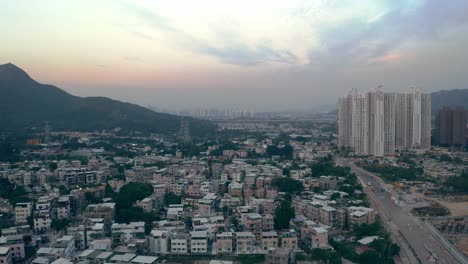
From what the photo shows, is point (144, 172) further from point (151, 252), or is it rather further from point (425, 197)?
point (425, 197)

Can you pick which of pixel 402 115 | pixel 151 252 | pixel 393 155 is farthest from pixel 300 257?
pixel 402 115

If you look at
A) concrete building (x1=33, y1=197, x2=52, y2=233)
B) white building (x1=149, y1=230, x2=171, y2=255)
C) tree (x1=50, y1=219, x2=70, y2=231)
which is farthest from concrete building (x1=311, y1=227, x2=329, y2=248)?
concrete building (x1=33, y1=197, x2=52, y2=233)

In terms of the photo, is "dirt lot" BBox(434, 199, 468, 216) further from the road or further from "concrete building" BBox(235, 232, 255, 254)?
"concrete building" BBox(235, 232, 255, 254)

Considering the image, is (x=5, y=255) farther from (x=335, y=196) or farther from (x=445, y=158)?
(x=445, y=158)

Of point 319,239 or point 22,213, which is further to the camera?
point 22,213

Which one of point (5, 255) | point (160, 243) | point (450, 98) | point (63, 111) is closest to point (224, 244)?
point (160, 243)

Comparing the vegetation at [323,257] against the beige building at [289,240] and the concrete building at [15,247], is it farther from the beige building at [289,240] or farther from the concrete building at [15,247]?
the concrete building at [15,247]

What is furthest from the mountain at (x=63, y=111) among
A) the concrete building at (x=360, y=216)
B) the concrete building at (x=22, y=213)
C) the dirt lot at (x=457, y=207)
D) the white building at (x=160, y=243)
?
the white building at (x=160, y=243)
